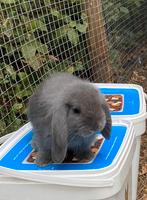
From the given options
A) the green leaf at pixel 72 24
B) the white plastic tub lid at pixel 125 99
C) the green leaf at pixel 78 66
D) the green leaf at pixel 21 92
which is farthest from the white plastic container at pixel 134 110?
the green leaf at pixel 72 24

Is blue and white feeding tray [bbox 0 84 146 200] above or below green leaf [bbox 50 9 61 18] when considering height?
below

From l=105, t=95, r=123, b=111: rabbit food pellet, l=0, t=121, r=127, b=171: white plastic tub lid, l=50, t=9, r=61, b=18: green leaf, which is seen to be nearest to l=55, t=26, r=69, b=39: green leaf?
l=50, t=9, r=61, b=18: green leaf

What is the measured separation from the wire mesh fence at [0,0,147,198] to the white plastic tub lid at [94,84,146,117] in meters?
0.54

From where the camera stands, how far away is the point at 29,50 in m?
3.08

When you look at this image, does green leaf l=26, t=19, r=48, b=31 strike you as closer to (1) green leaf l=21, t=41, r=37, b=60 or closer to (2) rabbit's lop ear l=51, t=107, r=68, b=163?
(1) green leaf l=21, t=41, r=37, b=60

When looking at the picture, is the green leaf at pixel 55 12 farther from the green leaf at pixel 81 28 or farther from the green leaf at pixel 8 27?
the green leaf at pixel 8 27

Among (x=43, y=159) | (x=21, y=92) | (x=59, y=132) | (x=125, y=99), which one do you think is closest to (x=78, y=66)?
(x=21, y=92)

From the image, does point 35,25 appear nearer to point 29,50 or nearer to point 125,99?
point 29,50

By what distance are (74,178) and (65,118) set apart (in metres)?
0.25

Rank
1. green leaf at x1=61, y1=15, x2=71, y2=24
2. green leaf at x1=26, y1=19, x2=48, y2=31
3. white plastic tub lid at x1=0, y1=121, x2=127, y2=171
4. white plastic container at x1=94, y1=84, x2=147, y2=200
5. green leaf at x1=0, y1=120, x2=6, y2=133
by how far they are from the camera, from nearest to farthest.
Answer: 1. white plastic tub lid at x1=0, y1=121, x2=127, y2=171
2. white plastic container at x1=94, y1=84, x2=147, y2=200
3. green leaf at x1=0, y1=120, x2=6, y2=133
4. green leaf at x1=26, y1=19, x2=48, y2=31
5. green leaf at x1=61, y1=15, x2=71, y2=24

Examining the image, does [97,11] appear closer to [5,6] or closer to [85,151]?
[5,6]

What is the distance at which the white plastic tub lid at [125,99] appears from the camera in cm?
258

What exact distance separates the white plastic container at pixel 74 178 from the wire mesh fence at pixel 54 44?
0.88 m

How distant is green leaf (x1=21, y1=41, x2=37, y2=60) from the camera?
119 inches
